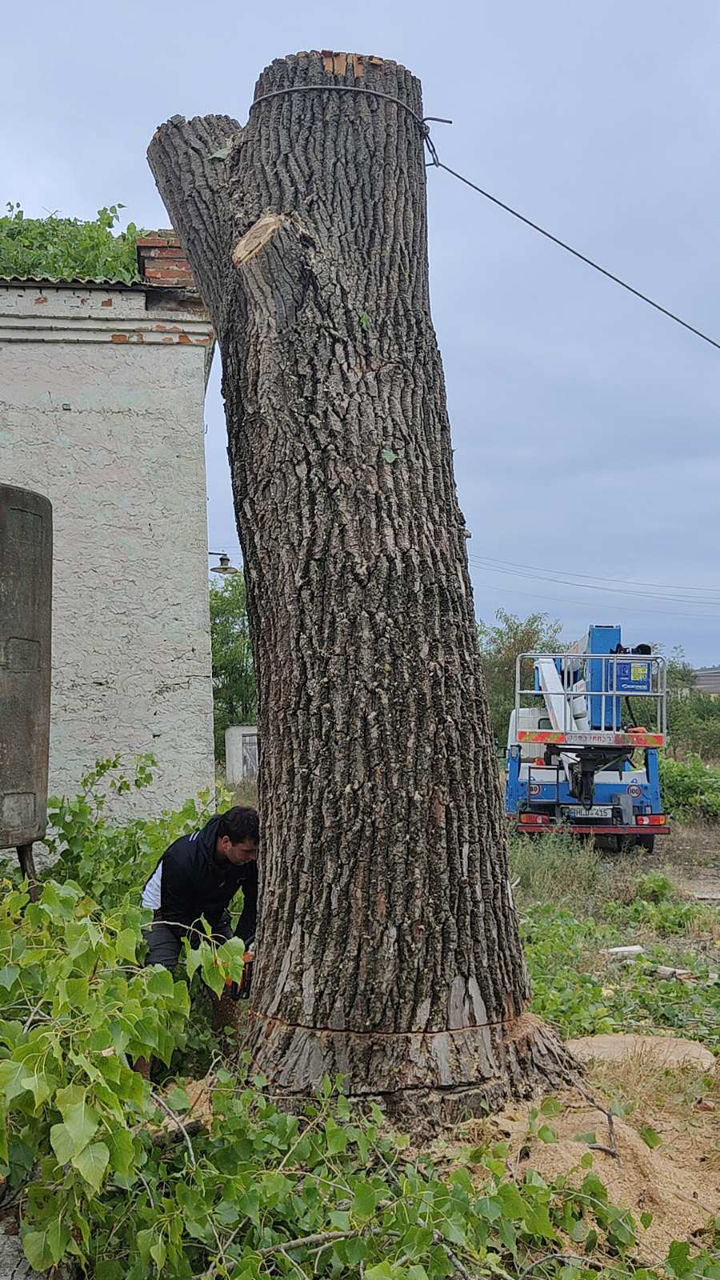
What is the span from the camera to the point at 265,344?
3451mm

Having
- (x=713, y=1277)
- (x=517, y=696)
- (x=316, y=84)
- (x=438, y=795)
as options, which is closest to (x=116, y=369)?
(x=316, y=84)

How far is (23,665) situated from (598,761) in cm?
852

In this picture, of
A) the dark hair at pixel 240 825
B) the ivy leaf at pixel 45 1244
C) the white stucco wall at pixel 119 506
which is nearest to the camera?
the ivy leaf at pixel 45 1244

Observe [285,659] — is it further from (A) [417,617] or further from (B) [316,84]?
(B) [316,84]

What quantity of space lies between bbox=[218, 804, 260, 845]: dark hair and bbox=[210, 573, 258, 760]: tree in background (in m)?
23.2

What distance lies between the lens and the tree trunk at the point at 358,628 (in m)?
3.11

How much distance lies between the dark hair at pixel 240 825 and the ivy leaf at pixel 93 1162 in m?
2.13

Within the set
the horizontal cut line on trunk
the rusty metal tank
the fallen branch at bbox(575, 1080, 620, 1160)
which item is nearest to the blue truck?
the rusty metal tank

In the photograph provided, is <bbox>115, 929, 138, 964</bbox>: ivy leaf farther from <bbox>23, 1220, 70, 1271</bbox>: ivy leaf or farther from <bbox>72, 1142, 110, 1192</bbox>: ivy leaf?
<bbox>23, 1220, 70, 1271</bbox>: ivy leaf

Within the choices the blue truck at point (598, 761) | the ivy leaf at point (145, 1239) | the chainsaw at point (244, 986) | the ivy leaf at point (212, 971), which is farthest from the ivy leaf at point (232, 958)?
the blue truck at point (598, 761)

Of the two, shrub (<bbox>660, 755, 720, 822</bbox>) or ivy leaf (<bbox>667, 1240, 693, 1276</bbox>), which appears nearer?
ivy leaf (<bbox>667, 1240, 693, 1276</bbox>)

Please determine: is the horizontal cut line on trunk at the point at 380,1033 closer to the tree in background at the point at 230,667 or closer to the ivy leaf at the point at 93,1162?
the ivy leaf at the point at 93,1162

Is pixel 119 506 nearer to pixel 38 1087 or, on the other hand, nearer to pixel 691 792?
pixel 38 1087

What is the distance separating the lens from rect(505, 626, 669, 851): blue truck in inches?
480
